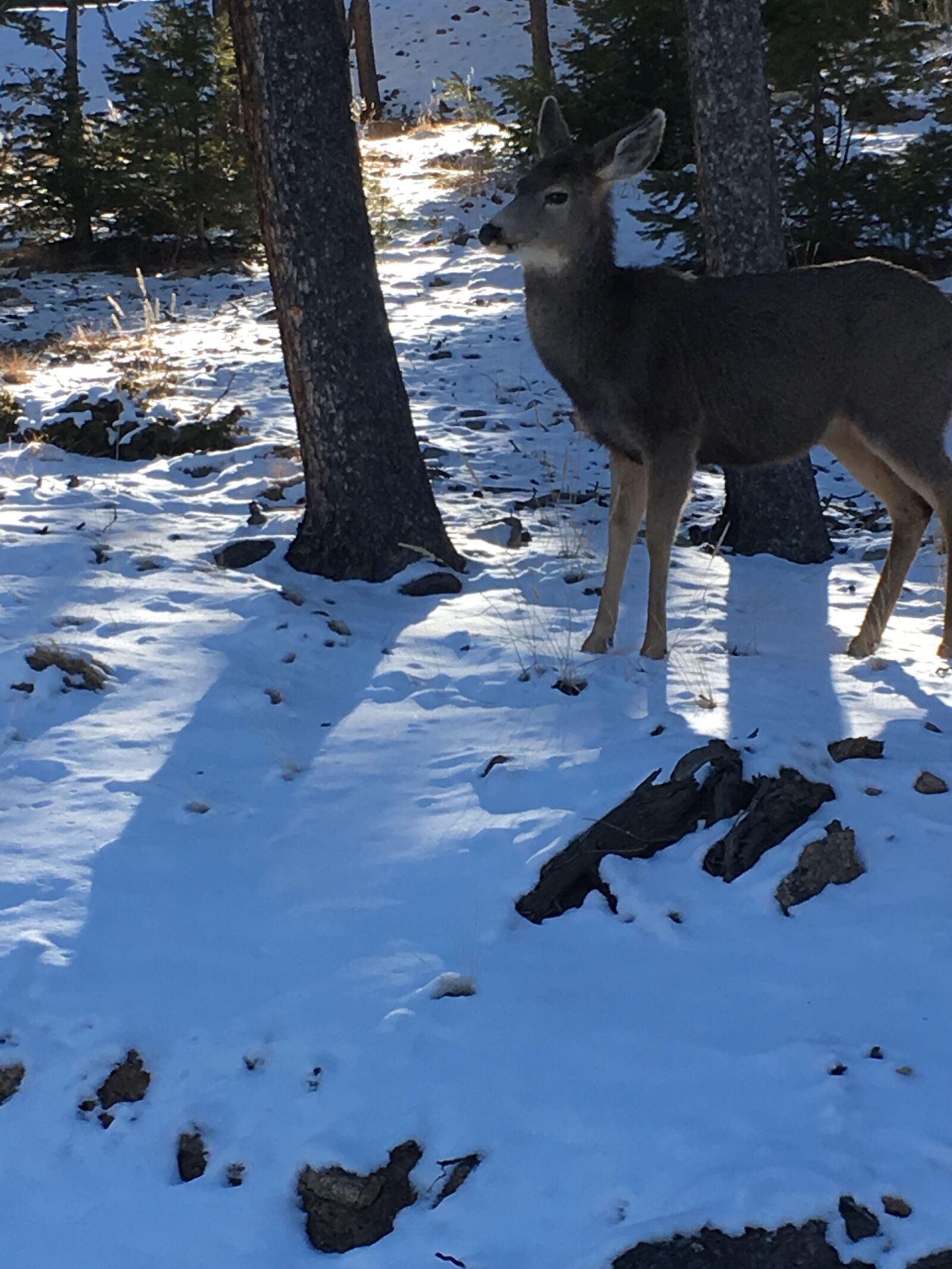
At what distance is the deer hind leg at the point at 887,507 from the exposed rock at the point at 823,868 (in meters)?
2.21

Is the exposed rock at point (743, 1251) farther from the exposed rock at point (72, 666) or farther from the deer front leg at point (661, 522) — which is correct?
the exposed rock at point (72, 666)

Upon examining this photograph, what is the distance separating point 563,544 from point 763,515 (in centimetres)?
140

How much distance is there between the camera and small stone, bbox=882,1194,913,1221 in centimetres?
312

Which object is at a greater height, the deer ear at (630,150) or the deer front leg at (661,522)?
the deer ear at (630,150)

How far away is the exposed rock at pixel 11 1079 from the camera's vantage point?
367 cm

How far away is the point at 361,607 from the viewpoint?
6852 mm

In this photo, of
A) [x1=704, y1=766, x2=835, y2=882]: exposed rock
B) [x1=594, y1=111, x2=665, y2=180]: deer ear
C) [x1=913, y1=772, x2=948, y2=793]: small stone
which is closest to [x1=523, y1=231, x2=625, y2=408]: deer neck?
[x1=594, y1=111, x2=665, y2=180]: deer ear

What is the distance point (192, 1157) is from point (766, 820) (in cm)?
229

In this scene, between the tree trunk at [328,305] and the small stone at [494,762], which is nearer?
the small stone at [494,762]

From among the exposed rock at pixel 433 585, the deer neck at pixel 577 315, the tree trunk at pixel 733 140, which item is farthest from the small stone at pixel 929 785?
the tree trunk at pixel 733 140

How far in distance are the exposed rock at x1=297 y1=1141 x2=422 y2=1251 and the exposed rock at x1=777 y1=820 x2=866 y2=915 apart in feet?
5.32

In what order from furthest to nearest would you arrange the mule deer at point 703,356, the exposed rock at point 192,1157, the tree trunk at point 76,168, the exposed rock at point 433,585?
the tree trunk at point 76,168 → the exposed rock at point 433,585 → the mule deer at point 703,356 → the exposed rock at point 192,1157

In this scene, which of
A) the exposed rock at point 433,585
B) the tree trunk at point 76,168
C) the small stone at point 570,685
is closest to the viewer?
the small stone at point 570,685

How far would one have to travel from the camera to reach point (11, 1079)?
3.70 meters
